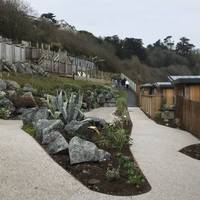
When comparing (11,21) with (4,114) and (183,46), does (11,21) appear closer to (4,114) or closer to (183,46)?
(4,114)

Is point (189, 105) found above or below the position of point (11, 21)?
below

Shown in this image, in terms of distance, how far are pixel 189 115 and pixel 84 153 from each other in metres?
10.2

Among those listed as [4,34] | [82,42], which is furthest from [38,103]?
[82,42]

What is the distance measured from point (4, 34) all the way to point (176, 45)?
77.2 m

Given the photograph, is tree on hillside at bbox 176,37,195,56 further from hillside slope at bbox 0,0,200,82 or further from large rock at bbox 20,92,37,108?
large rock at bbox 20,92,37,108

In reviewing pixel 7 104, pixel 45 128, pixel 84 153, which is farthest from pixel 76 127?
pixel 7 104

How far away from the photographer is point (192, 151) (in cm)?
1342

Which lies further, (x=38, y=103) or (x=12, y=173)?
(x=38, y=103)

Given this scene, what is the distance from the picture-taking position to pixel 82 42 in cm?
6962

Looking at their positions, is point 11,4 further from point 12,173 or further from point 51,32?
point 12,173

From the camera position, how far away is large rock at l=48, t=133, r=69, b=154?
1077cm

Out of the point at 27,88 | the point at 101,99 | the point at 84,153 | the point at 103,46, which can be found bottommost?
the point at 84,153

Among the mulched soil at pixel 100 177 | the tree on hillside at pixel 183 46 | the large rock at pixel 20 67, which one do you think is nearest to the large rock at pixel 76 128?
the mulched soil at pixel 100 177

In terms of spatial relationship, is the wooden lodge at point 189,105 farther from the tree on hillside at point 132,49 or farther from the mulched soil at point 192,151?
the tree on hillside at point 132,49
